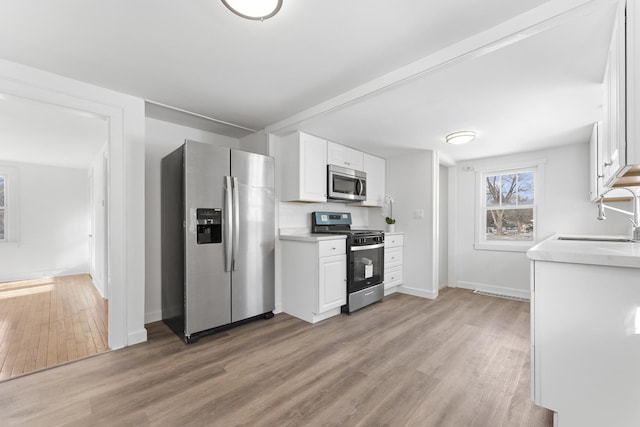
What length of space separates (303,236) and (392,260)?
162cm

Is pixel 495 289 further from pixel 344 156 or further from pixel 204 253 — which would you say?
pixel 204 253

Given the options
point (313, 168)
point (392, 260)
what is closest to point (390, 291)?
point (392, 260)

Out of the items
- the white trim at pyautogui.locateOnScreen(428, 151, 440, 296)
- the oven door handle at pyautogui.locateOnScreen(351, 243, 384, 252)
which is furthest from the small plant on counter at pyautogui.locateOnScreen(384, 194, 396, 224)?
the oven door handle at pyautogui.locateOnScreen(351, 243, 384, 252)

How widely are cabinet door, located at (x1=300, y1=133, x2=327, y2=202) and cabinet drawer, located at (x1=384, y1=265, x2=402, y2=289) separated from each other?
1.47 metres

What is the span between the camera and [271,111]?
2.97m

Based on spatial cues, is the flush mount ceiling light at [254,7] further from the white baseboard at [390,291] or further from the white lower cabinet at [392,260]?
the white baseboard at [390,291]

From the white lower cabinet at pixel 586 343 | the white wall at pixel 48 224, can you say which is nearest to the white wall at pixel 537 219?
the white lower cabinet at pixel 586 343

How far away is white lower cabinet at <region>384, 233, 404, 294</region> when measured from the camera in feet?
13.2

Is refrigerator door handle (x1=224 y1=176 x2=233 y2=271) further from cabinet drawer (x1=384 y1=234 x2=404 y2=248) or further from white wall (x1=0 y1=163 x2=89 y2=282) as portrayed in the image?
white wall (x1=0 y1=163 x2=89 y2=282)

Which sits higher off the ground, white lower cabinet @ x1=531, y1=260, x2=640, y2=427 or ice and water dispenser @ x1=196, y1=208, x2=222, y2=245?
ice and water dispenser @ x1=196, y1=208, x2=222, y2=245

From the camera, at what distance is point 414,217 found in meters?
4.30

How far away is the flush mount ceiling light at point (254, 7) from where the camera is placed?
1.41 metres

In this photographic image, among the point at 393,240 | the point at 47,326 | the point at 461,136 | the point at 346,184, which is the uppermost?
the point at 461,136

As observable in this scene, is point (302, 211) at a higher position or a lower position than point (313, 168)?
lower
